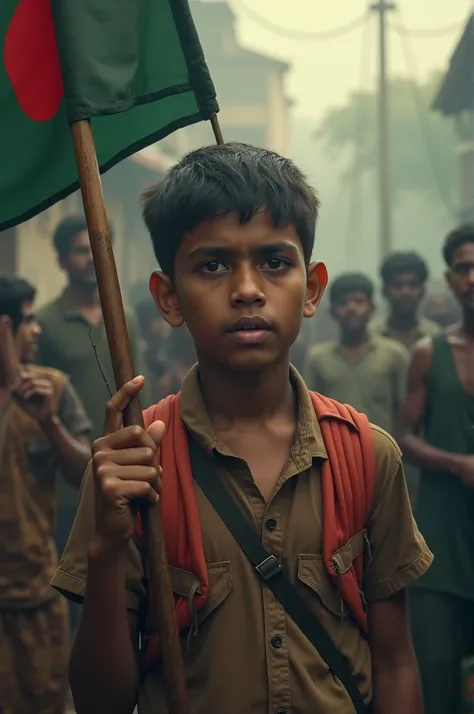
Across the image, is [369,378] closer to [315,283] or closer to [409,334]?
[409,334]

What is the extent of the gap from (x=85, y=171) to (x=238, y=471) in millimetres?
632

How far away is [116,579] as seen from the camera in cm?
229

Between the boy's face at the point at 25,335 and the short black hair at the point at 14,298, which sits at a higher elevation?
the short black hair at the point at 14,298

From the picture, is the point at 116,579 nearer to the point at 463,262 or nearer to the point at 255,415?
the point at 255,415

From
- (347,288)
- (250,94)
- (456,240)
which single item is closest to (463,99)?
(347,288)

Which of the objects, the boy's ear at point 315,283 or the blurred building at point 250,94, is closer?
the boy's ear at point 315,283

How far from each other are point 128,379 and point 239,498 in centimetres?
33

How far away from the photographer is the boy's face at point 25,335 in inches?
205

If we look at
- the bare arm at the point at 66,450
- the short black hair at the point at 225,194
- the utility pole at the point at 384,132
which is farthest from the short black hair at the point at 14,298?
the utility pole at the point at 384,132

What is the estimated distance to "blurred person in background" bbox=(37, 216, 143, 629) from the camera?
624 cm

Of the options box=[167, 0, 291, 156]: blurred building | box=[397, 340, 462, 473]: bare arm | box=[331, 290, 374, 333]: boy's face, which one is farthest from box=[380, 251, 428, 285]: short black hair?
box=[167, 0, 291, 156]: blurred building

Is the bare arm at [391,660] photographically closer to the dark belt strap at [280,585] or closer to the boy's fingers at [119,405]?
the dark belt strap at [280,585]

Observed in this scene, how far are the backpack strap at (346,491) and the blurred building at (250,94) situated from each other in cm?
2848

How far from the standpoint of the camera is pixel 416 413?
5.13 metres
